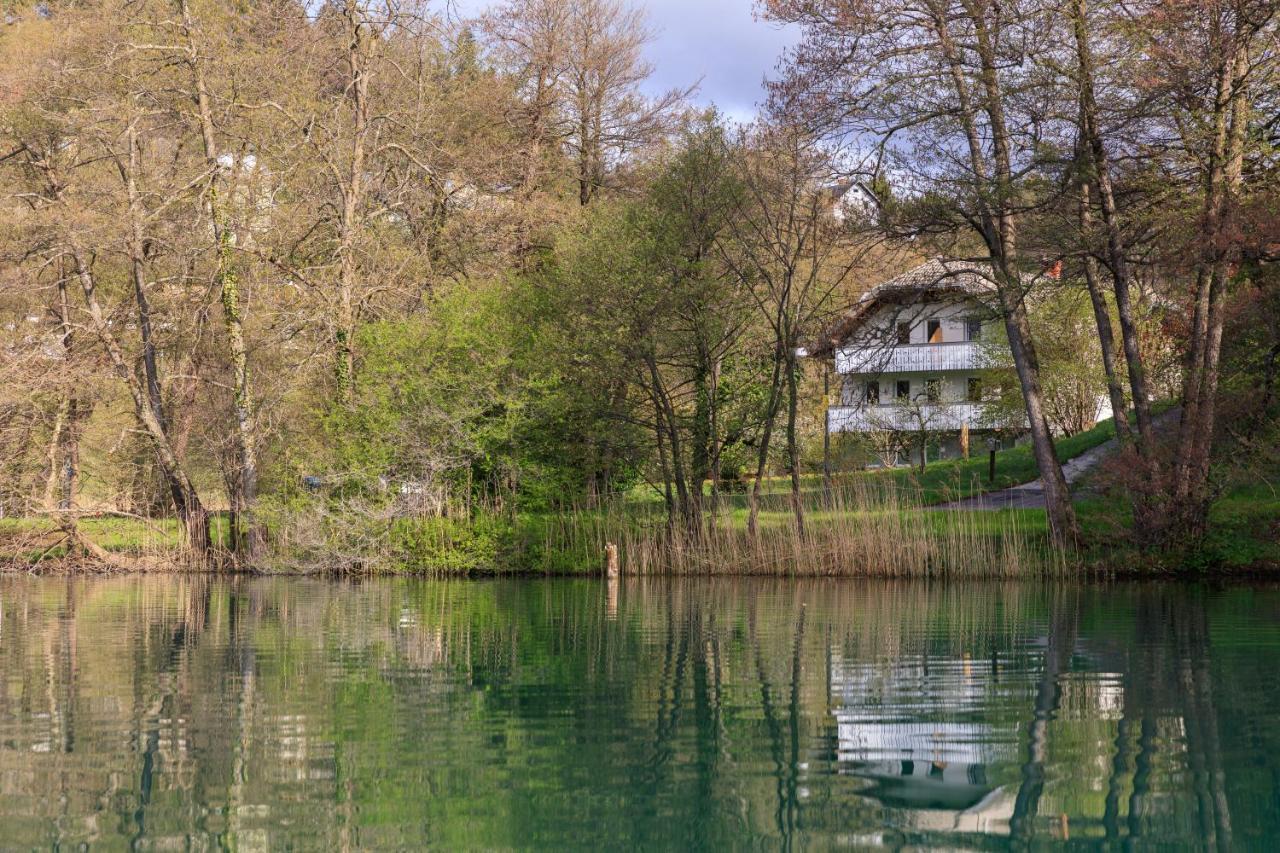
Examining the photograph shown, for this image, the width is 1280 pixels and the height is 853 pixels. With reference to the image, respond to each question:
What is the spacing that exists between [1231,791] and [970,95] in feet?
58.5

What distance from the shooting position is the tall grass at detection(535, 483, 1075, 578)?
22203 millimetres

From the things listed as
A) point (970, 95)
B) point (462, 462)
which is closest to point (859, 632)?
point (970, 95)

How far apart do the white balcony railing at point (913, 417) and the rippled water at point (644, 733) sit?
28.9 metres

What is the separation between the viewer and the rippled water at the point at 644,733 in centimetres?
585

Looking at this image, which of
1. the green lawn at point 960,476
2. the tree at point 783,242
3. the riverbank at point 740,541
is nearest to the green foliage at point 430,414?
the riverbank at point 740,541

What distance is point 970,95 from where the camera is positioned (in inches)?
888

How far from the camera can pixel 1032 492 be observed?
97.6 ft

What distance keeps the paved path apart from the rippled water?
1171 cm

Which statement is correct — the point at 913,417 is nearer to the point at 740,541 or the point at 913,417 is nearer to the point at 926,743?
the point at 740,541

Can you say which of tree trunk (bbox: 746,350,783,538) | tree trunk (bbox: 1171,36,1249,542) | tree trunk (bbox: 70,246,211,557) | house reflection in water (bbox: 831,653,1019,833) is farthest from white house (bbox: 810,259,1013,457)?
house reflection in water (bbox: 831,653,1019,833)

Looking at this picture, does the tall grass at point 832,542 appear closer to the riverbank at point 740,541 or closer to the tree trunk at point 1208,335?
the riverbank at point 740,541

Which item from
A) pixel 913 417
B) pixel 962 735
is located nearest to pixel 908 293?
pixel 962 735

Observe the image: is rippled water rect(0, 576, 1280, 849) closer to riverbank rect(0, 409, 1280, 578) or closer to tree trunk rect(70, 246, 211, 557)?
riverbank rect(0, 409, 1280, 578)

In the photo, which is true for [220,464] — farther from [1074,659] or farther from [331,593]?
[1074,659]
